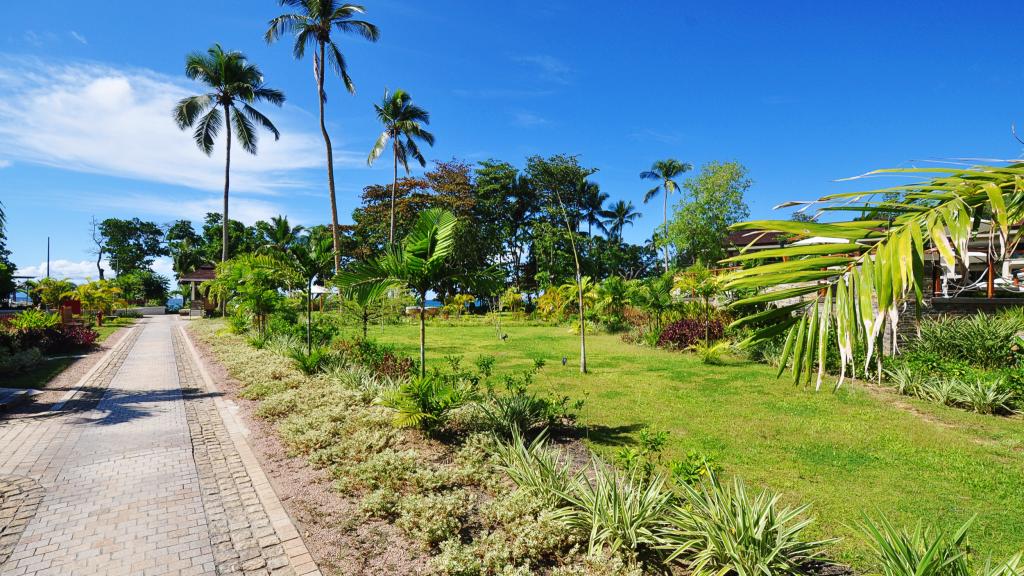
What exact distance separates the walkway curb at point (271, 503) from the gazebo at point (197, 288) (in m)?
31.3

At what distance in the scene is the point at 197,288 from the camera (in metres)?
43.2

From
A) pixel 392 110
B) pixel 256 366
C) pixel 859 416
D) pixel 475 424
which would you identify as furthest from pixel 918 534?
pixel 392 110

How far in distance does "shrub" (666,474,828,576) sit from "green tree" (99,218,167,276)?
252ft

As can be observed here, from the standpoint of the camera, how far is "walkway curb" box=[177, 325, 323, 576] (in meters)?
3.66

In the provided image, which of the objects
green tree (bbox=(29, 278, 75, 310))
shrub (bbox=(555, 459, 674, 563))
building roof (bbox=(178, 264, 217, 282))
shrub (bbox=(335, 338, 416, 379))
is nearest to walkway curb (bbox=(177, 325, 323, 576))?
shrub (bbox=(555, 459, 674, 563))

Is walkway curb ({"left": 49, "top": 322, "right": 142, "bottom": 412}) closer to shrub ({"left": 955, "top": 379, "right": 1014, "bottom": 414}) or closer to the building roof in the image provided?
shrub ({"left": 955, "top": 379, "right": 1014, "bottom": 414})

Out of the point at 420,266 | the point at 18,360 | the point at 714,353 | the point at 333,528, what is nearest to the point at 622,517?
the point at 333,528

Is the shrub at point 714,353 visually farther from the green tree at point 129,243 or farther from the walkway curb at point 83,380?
the green tree at point 129,243

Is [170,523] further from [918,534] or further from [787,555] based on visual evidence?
[918,534]

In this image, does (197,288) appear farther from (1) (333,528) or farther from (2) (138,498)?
(1) (333,528)

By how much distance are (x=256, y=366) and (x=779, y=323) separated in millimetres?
11912

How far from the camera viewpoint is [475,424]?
6.59 metres

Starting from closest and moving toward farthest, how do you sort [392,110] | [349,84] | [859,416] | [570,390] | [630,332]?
[859,416] < [570,390] < [630,332] < [349,84] < [392,110]

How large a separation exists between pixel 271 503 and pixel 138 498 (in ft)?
4.70
